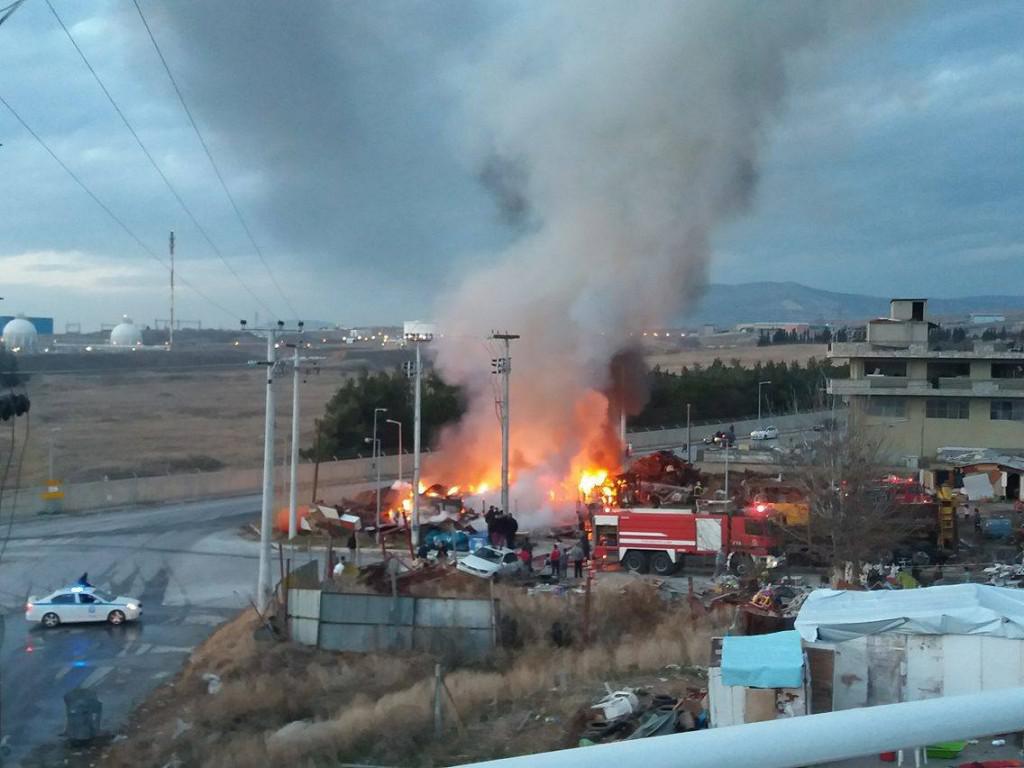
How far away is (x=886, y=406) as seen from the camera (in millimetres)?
41281

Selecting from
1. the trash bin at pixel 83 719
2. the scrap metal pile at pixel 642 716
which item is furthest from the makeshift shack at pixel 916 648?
the trash bin at pixel 83 719

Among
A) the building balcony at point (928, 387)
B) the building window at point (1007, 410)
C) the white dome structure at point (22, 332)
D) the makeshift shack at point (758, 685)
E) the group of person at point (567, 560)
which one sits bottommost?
the group of person at point (567, 560)

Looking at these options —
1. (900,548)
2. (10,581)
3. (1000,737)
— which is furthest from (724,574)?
(1000,737)

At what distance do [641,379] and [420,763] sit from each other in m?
27.1

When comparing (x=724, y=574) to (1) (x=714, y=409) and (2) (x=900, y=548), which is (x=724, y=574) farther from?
(1) (x=714, y=409)

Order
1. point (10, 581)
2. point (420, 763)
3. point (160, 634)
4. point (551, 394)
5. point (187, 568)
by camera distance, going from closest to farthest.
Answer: point (420, 763) < point (160, 634) < point (10, 581) < point (187, 568) < point (551, 394)

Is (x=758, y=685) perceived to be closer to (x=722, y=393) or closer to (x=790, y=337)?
(x=722, y=393)

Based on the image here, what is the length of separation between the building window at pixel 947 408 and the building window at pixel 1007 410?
2.96 ft

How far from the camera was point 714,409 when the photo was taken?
204 ft

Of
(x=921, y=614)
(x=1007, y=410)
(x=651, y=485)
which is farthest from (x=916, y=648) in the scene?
(x=1007, y=410)

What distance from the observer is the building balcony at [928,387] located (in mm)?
39688

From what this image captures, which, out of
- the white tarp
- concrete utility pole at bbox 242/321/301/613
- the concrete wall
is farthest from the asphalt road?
the concrete wall

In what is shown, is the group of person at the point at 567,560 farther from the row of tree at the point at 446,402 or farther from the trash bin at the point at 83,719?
the trash bin at the point at 83,719

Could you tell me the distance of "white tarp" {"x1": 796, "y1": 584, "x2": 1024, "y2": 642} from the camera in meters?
10.5
